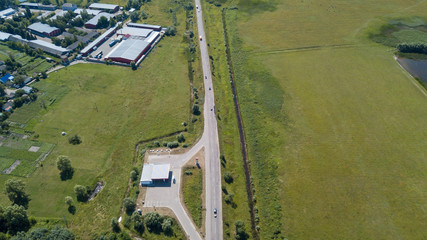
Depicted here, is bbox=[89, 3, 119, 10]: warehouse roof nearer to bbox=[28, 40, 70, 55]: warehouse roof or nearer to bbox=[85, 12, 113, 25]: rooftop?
bbox=[85, 12, 113, 25]: rooftop

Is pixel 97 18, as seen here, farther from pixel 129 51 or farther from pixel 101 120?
pixel 101 120

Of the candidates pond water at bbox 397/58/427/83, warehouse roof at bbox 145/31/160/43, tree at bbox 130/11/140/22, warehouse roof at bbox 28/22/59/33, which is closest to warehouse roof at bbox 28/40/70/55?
warehouse roof at bbox 28/22/59/33

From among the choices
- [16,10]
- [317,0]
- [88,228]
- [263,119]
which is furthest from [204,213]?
[16,10]

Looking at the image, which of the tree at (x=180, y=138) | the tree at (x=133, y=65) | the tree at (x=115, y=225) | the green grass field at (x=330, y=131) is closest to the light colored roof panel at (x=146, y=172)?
the tree at (x=115, y=225)

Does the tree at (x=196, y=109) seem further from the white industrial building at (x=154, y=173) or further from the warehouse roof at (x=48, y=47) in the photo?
the warehouse roof at (x=48, y=47)

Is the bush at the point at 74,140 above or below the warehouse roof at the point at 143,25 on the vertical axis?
below

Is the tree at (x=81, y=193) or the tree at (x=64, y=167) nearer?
the tree at (x=81, y=193)

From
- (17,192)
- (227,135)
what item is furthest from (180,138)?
(17,192)

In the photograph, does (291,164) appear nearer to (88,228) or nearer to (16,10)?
(88,228)
